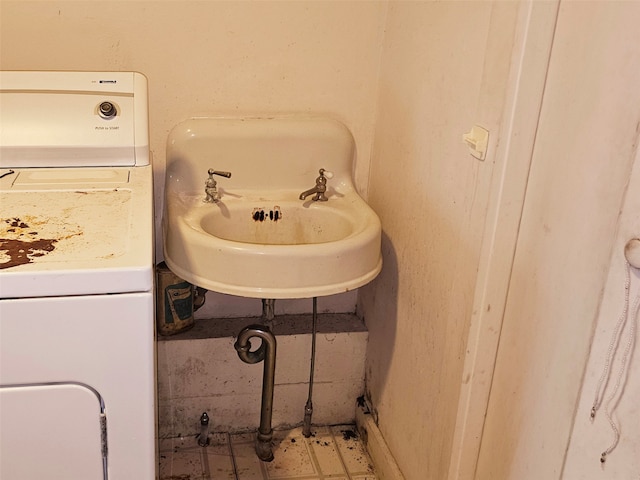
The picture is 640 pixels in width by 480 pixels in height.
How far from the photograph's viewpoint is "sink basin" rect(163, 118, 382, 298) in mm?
1477

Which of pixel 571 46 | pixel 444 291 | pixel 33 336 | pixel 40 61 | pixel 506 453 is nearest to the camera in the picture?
pixel 33 336

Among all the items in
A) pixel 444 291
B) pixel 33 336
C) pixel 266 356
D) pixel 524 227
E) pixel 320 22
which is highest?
pixel 320 22

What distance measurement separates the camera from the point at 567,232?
1027 mm

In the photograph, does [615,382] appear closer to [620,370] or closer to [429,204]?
[620,370]

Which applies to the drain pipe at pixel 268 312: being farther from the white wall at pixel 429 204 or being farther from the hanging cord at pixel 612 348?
the hanging cord at pixel 612 348

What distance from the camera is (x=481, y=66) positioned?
123 centimetres

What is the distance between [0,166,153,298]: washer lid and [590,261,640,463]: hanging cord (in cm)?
64

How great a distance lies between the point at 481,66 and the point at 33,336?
0.87m

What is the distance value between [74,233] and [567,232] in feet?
2.42

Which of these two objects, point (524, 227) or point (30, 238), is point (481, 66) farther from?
point (30, 238)

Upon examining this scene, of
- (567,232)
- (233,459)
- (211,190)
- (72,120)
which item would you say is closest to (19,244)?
(72,120)

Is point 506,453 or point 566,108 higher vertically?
point 566,108

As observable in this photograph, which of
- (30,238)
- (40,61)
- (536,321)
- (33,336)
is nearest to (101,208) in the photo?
(30,238)

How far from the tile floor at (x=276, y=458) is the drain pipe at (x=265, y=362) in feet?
0.16
